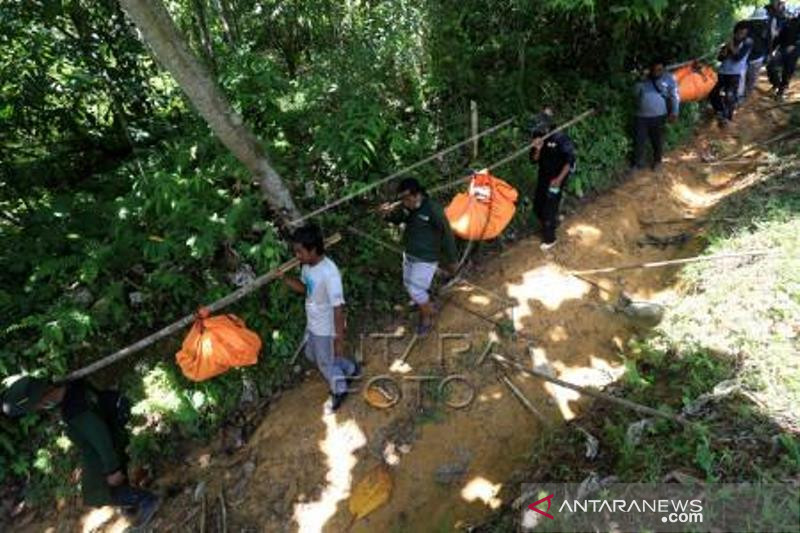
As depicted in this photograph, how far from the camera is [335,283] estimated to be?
469 cm

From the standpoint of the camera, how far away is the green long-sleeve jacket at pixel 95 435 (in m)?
4.29

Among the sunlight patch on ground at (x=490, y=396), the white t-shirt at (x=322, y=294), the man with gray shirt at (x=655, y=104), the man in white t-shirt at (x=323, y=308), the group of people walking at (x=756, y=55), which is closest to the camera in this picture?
the man in white t-shirt at (x=323, y=308)

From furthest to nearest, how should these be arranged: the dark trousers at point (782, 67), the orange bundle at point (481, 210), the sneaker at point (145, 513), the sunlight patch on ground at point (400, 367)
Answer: the dark trousers at point (782, 67)
the orange bundle at point (481, 210)
the sunlight patch on ground at point (400, 367)
the sneaker at point (145, 513)

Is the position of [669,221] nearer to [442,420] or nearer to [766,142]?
[766,142]

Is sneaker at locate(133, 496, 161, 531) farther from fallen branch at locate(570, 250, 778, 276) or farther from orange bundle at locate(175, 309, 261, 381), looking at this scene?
fallen branch at locate(570, 250, 778, 276)

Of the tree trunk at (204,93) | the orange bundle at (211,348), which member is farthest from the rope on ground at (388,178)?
the orange bundle at (211,348)

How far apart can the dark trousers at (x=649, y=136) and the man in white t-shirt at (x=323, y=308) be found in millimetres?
5700

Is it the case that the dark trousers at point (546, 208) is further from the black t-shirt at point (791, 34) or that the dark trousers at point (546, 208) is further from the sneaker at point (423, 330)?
the black t-shirt at point (791, 34)

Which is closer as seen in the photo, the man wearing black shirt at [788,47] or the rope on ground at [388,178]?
the rope on ground at [388,178]

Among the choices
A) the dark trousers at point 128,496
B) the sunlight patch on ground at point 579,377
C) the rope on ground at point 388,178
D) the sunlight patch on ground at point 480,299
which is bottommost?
the sunlight patch on ground at point 579,377

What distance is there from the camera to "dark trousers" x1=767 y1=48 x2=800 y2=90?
31.9ft

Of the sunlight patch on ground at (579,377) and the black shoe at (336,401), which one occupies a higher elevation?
the black shoe at (336,401)

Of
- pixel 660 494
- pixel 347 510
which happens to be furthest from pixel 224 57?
pixel 660 494

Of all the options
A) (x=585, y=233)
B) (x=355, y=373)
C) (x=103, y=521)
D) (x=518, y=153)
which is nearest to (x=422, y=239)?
(x=355, y=373)
